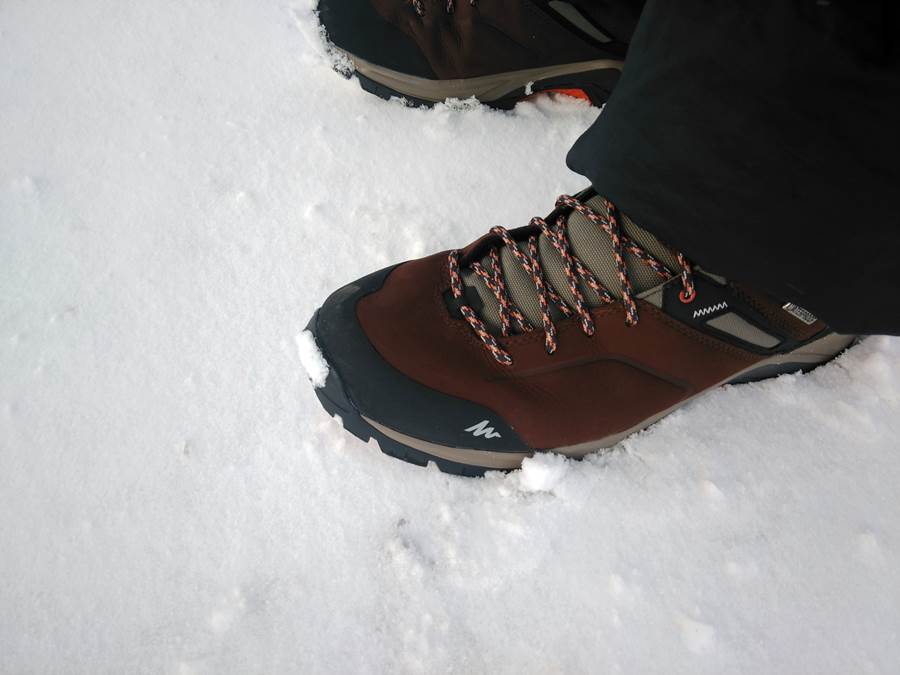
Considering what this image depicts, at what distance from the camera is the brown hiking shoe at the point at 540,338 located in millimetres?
577

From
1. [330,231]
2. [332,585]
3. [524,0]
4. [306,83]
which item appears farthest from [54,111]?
[332,585]

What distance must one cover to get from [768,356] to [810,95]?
0.29 m

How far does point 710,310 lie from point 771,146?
172mm

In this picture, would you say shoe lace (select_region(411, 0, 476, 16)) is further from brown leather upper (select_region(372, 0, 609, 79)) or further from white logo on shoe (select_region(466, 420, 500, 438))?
white logo on shoe (select_region(466, 420, 500, 438))

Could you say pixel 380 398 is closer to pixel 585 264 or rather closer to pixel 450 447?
pixel 450 447

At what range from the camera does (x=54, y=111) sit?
3.23 feet

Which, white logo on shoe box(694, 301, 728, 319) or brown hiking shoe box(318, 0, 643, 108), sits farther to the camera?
brown hiking shoe box(318, 0, 643, 108)

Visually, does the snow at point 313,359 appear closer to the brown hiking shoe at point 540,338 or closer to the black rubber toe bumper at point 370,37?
the brown hiking shoe at point 540,338

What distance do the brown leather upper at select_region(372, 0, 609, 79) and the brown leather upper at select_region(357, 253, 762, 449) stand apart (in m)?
0.43

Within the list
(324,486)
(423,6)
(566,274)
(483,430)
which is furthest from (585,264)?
(423,6)

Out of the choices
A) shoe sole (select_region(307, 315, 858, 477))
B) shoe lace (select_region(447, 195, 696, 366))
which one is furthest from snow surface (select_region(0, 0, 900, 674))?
shoe lace (select_region(447, 195, 696, 366))

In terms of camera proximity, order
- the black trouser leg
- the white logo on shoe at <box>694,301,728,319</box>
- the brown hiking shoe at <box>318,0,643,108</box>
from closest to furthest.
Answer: the black trouser leg
the white logo on shoe at <box>694,301,728,319</box>
the brown hiking shoe at <box>318,0,643,108</box>

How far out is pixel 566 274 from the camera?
59 cm

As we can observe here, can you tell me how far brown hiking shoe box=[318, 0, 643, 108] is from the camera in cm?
83
